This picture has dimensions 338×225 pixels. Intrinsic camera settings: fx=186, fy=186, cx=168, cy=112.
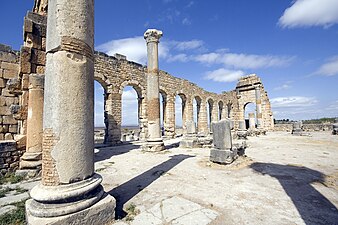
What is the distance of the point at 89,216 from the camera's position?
89.4 inches

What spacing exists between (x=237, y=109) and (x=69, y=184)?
87.2ft

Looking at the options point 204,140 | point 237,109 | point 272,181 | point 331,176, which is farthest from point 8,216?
point 237,109

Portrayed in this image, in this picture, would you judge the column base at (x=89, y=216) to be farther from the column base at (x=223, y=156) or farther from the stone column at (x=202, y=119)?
the stone column at (x=202, y=119)

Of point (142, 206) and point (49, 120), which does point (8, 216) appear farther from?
point (142, 206)

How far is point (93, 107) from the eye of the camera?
8.71 feet

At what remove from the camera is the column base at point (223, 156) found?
569 centimetres

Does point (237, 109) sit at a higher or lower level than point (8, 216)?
higher

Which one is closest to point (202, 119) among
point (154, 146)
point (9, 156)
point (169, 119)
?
point (169, 119)

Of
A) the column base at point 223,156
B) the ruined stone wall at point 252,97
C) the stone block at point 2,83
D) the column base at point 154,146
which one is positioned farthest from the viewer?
the ruined stone wall at point 252,97

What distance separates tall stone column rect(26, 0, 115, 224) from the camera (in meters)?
2.21

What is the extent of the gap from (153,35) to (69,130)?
7.77 m

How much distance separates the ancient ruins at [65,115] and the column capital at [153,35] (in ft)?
0.15

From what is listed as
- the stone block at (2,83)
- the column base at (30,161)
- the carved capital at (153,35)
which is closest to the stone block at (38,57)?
the column base at (30,161)

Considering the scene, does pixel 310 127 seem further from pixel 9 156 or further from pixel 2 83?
pixel 2 83
